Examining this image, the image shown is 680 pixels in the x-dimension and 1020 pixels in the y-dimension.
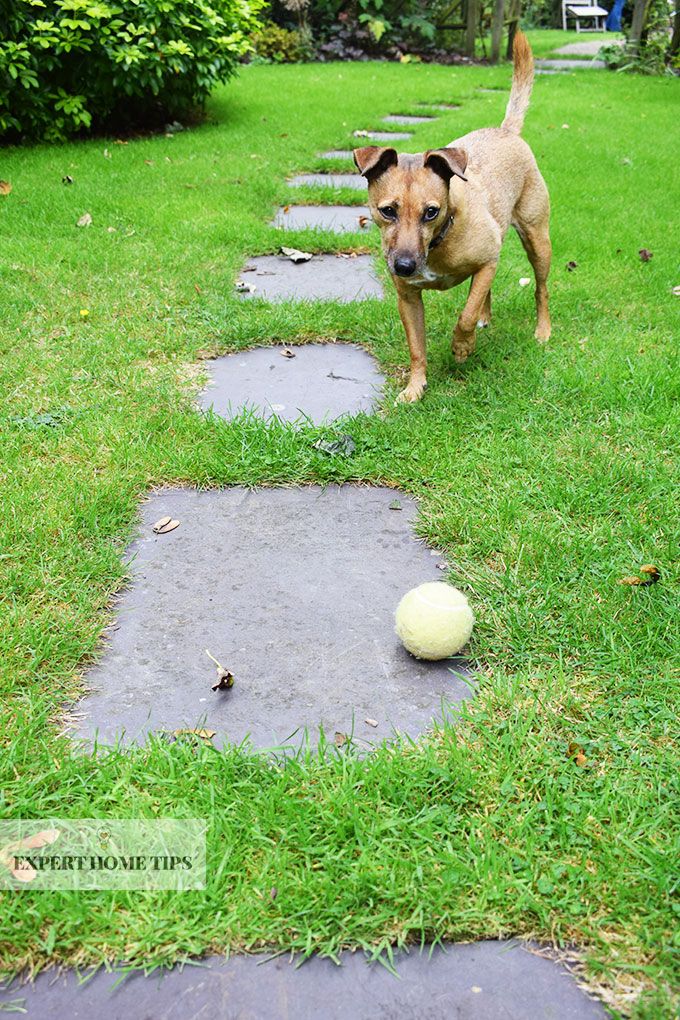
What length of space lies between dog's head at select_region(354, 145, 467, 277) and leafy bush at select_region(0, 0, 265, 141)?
5.47m

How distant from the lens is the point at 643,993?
4.64 feet

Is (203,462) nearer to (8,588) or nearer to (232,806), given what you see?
(8,588)

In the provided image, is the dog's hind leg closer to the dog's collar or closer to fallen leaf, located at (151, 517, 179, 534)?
the dog's collar

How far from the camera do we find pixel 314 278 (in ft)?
17.3

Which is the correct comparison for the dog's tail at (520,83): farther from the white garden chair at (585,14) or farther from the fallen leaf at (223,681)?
the white garden chair at (585,14)

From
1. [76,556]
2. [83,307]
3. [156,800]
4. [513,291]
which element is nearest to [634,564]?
[156,800]

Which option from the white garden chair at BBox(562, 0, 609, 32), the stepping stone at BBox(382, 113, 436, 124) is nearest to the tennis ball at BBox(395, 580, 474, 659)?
the stepping stone at BBox(382, 113, 436, 124)

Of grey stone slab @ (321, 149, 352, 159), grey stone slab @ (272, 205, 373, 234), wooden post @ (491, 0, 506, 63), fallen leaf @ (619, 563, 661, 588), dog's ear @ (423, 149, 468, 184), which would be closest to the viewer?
fallen leaf @ (619, 563, 661, 588)

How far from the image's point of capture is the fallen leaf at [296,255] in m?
5.56

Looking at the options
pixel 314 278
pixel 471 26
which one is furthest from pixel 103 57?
pixel 471 26

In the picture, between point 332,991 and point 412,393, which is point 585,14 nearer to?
point 412,393

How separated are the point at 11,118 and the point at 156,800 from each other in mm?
8078

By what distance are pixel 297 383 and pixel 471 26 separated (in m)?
16.4

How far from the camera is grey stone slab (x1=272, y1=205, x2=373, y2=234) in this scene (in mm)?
6074
